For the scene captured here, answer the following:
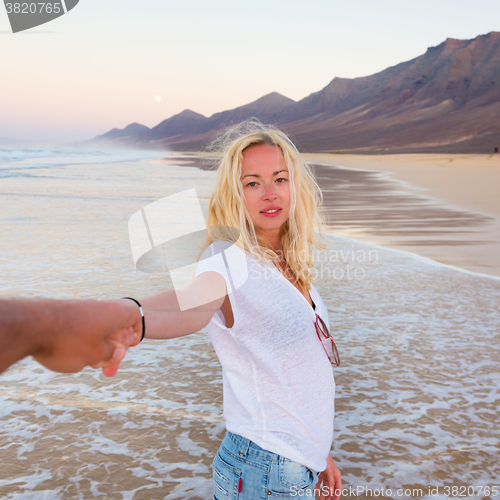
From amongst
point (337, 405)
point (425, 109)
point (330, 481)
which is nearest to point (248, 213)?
point (330, 481)

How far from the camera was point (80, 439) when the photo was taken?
2699mm

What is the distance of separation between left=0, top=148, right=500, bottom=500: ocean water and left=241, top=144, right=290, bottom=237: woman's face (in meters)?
0.33

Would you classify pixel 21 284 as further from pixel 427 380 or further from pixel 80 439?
pixel 427 380

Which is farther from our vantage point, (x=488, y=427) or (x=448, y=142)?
(x=448, y=142)

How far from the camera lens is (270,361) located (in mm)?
1494

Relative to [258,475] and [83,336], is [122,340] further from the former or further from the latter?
[258,475]

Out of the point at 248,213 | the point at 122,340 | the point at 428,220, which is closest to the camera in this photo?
the point at 122,340

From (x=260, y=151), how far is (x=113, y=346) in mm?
1245

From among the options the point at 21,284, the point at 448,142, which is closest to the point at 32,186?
the point at 21,284

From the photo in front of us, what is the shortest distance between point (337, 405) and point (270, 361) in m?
1.82

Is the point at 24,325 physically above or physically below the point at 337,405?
above

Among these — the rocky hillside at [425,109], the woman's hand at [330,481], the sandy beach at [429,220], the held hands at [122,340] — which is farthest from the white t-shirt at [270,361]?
the rocky hillside at [425,109]

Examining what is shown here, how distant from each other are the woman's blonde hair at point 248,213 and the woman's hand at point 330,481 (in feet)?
2.25

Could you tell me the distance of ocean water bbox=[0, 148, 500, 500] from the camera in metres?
2.43
